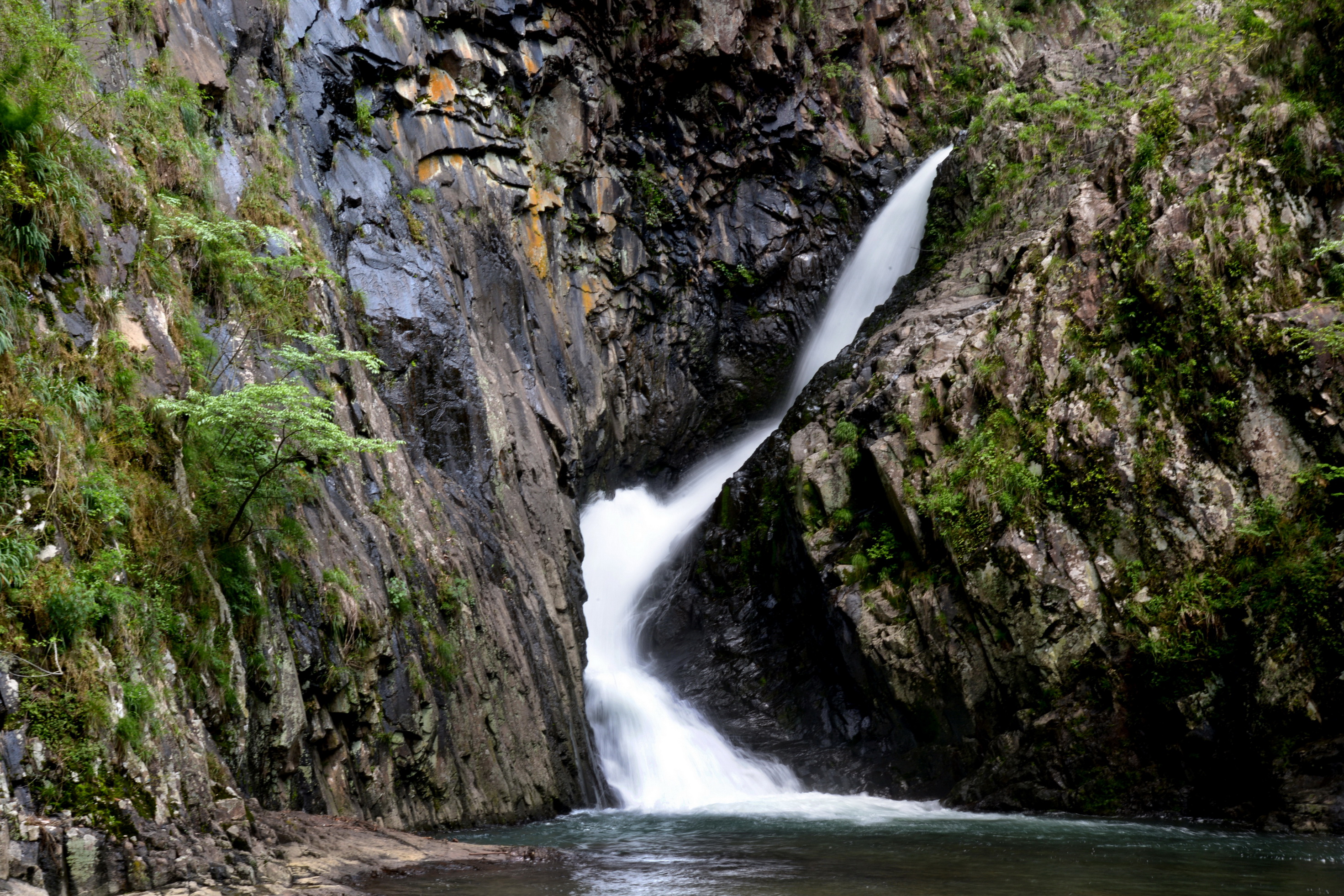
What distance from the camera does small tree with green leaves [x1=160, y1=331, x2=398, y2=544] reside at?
9.00 metres

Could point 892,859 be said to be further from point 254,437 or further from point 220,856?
point 254,437

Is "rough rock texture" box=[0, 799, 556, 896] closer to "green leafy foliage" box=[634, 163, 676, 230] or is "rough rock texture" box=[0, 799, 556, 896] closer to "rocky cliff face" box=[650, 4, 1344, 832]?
"rocky cliff face" box=[650, 4, 1344, 832]

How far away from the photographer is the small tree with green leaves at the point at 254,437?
29.5 feet

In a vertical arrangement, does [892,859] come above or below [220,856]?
below

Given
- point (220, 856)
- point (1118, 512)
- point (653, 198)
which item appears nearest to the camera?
point (220, 856)

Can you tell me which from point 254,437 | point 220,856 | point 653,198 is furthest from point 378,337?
point 653,198

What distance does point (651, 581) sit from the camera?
2414 centimetres

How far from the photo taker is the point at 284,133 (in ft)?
53.8

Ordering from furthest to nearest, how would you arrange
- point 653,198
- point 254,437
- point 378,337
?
point 653,198, point 378,337, point 254,437

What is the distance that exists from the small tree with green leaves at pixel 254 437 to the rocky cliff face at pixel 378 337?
0.37ft

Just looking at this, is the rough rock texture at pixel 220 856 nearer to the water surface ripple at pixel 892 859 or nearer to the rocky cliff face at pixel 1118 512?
the water surface ripple at pixel 892 859

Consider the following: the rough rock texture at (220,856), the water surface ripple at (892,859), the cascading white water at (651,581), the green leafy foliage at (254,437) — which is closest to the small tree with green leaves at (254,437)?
the green leafy foliage at (254,437)

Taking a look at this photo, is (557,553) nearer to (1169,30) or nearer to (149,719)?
(149,719)

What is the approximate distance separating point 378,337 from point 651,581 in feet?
35.9
